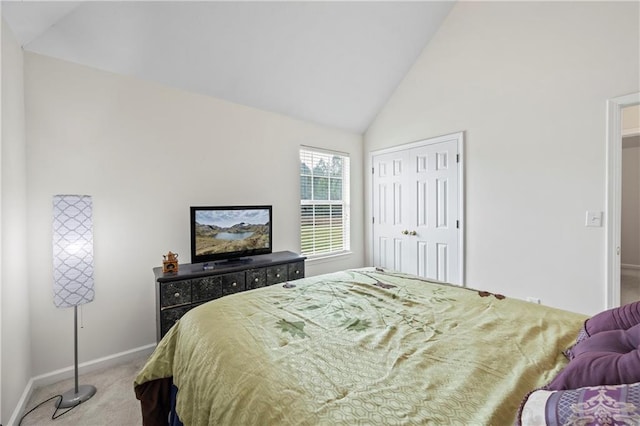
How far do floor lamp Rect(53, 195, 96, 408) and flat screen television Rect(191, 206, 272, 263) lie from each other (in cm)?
77

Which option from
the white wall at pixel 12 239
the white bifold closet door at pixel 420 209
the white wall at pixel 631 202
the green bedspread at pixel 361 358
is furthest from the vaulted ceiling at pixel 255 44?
the white wall at pixel 631 202

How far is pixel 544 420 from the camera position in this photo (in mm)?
588

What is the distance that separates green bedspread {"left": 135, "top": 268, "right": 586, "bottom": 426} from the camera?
76 cm

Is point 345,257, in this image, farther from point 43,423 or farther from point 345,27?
point 43,423

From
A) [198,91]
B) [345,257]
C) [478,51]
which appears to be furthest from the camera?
[345,257]

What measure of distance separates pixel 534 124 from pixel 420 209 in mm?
1448

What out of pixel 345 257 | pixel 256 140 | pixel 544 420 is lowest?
pixel 345 257

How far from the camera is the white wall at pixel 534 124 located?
230cm

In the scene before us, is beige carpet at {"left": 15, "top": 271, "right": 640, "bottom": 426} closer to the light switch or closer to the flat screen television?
the flat screen television

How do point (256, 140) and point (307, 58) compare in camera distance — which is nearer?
point (307, 58)

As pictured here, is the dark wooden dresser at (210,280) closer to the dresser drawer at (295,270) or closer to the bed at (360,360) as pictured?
the dresser drawer at (295,270)

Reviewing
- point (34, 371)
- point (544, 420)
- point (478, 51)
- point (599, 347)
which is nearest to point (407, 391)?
point (544, 420)

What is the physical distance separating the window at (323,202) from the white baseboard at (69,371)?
204 cm

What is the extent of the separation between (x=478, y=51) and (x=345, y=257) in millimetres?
3017
